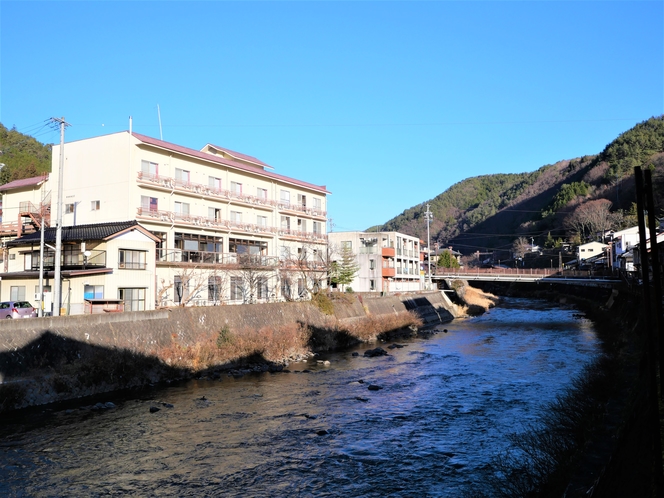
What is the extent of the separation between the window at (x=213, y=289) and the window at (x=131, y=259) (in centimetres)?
660

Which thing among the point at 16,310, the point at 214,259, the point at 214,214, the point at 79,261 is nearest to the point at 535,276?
the point at 214,214

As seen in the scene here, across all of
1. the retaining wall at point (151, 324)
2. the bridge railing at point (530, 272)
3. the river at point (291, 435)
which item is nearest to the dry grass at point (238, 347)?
the retaining wall at point (151, 324)

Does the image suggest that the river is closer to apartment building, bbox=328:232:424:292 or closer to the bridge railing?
the bridge railing

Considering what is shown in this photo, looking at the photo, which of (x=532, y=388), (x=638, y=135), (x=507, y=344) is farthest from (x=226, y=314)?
(x=638, y=135)

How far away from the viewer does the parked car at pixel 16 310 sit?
23.0m

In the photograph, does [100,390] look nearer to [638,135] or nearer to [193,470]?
[193,470]

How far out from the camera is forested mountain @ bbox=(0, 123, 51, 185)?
160 feet

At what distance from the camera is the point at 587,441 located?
32.5ft

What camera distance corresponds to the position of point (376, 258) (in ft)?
183

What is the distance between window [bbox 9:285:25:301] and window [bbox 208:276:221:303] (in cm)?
1063

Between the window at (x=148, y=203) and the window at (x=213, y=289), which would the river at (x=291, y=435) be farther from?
the window at (x=148, y=203)

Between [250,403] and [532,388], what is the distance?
10477 mm

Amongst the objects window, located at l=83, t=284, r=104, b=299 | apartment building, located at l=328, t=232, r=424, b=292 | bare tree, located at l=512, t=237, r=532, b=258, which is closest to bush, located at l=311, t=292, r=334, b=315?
→ window, located at l=83, t=284, r=104, b=299

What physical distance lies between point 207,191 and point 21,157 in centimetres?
3001
